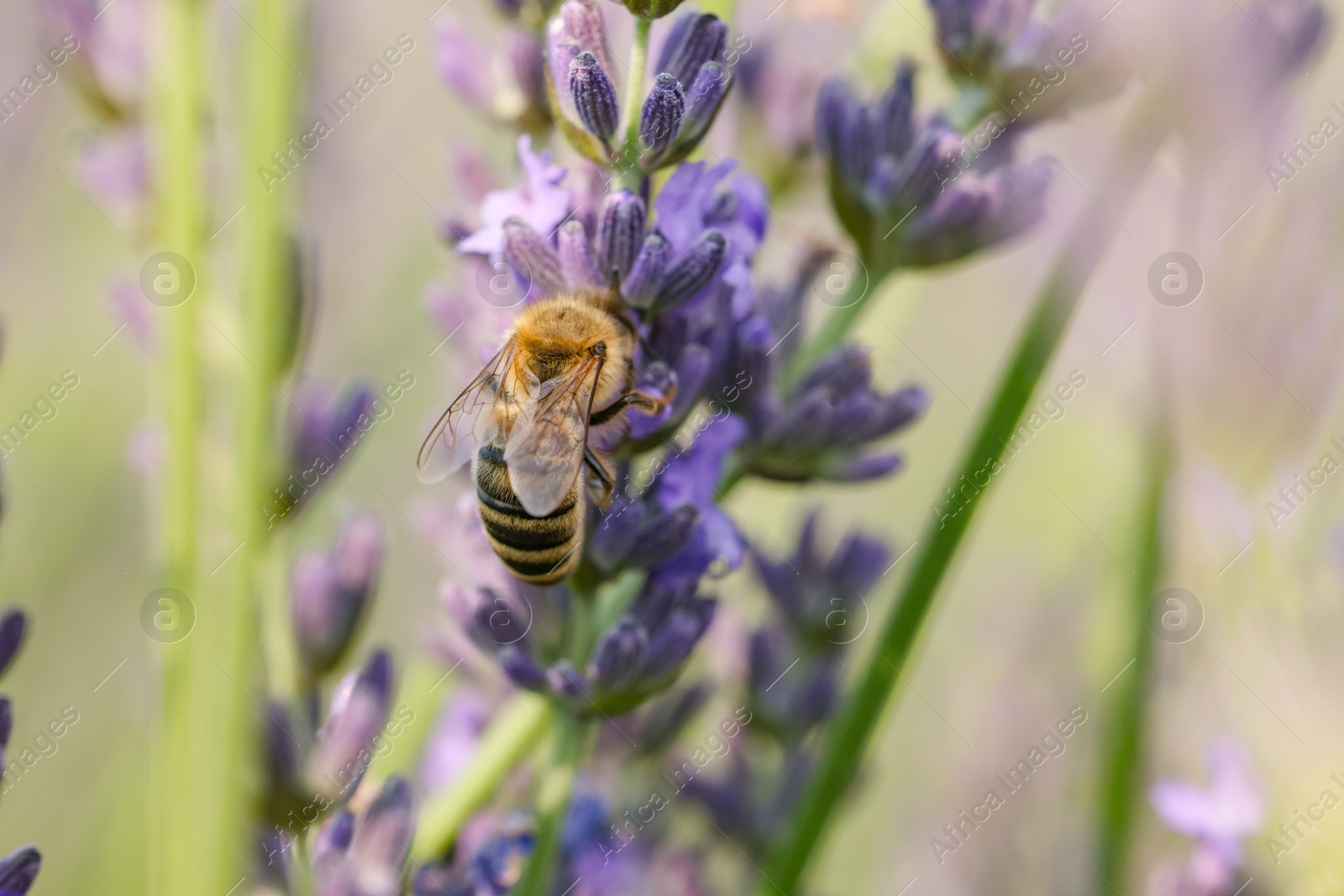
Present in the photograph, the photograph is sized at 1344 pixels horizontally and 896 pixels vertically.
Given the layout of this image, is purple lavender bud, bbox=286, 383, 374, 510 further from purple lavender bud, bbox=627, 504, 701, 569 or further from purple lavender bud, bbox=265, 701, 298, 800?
purple lavender bud, bbox=627, 504, 701, 569

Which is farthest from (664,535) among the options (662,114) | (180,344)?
(180,344)

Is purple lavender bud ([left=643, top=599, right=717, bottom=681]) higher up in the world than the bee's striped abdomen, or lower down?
lower down

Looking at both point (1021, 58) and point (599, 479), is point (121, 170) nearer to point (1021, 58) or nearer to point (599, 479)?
point (599, 479)

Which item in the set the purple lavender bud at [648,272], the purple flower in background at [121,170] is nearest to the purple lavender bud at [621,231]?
the purple lavender bud at [648,272]

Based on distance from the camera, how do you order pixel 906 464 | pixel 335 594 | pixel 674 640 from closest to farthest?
1. pixel 674 640
2. pixel 335 594
3. pixel 906 464

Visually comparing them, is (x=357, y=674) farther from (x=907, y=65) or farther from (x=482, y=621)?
(x=907, y=65)

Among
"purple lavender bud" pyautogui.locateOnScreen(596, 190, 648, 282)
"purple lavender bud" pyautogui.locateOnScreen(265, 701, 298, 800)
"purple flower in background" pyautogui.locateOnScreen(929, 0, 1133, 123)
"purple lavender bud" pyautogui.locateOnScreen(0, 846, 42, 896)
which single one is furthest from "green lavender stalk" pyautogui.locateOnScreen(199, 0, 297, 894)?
"purple flower in background" pyautogui.locateOnScreen(929, 0, 1133, 123)
